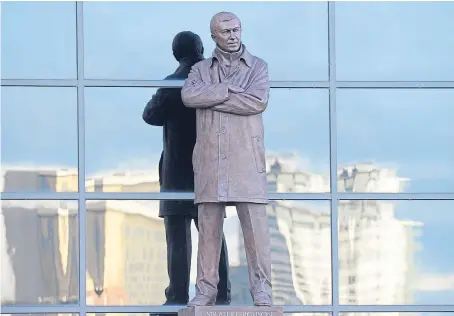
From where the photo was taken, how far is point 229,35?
14711mm

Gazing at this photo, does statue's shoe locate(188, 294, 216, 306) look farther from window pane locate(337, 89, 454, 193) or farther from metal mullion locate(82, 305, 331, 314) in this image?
window pane locate(337, 89, 454, 193)

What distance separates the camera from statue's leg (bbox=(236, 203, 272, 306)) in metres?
14.6

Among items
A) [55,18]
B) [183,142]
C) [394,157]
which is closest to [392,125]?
[394,157]

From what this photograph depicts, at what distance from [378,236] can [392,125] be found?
1049mm

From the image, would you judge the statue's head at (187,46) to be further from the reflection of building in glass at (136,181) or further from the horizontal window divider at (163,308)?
the horizontal window divider at (163,308)

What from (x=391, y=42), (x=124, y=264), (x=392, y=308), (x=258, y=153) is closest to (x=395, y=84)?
(x=391, y=42)

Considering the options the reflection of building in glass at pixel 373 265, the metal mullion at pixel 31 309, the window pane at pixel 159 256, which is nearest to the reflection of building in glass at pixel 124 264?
the window pane at pixel 159 256

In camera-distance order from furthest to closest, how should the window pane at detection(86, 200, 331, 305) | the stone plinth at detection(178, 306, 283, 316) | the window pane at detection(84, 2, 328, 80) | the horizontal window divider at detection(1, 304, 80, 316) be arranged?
the window pane at detection(84, 2, 328, 80) < the window pane at detection(86, 200, 331, 305) < the horizontal window divider at detection(1, 304, 80, 316) < the stone plinth at detection(178, 306, 283, 316)

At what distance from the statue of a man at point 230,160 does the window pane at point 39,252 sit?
1.91 meters

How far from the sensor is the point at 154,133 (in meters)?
16.5

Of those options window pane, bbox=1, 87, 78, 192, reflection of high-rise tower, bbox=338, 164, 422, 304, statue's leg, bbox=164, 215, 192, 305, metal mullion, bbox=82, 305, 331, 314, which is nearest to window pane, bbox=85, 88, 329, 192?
window pane, bbox=1, 87, 78, 192

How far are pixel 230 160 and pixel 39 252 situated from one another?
2570 mm

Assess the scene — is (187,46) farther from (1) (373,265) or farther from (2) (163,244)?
(1) (373,265)

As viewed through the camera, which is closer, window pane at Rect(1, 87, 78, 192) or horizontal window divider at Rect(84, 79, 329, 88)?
window pane at Rect(1, 87, 78, 192)
